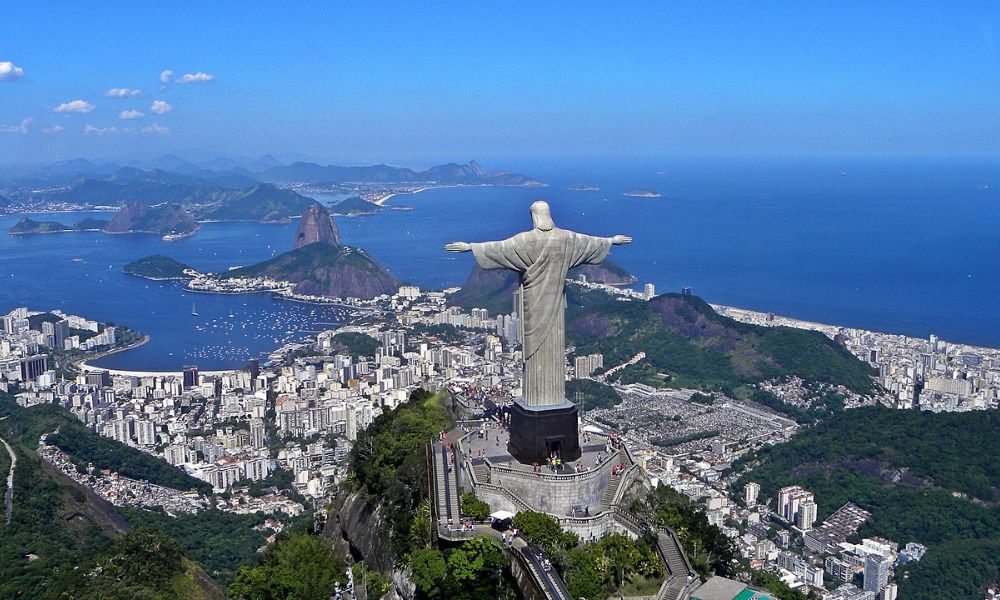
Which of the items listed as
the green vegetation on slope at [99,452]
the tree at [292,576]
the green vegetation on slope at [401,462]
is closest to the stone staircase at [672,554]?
the green vegetation on slope at [401,462]

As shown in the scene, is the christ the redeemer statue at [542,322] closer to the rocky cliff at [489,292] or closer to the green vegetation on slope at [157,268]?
the rocky cliff at [489,292]

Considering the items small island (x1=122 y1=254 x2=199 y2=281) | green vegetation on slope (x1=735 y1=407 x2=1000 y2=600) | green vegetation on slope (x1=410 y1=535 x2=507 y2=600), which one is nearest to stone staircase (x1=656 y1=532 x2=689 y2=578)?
green vegetation on slope (x1=410 y1=535 x2=507 y2=600)

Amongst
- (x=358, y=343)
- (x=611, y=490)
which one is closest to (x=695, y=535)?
(x=611, y=490)

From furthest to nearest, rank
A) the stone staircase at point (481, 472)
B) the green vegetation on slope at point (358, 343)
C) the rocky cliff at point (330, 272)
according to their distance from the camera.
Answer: the rocky cliff at point (330, 272) < the green vegetation on slope at point (358, 343) < the stone staircase at point (481, 472)

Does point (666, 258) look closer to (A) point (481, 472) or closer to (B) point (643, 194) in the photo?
(B) point (643, 194)

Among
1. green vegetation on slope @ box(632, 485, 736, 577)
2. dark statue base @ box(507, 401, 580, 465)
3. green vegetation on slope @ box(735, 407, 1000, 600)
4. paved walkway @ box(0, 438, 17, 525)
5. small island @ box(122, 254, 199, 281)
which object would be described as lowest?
green vegetation on slope @ box(735, 407, 1000, 600)

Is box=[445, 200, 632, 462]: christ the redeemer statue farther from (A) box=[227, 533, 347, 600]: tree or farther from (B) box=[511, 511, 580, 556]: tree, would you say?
(A) box=[227, 533, 347, 600]: tree
